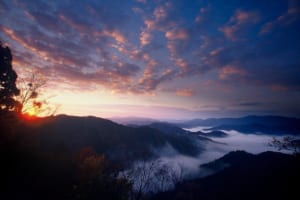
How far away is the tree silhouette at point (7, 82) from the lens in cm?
2991

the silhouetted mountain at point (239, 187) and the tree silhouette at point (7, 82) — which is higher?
Result: the tree silhouette at point (7, 82)

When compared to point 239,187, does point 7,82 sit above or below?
above

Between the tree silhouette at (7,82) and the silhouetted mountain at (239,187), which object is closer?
the tree silhouette at (7,82)

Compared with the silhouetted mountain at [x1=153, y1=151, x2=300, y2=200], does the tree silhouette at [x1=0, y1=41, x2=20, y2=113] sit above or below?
above

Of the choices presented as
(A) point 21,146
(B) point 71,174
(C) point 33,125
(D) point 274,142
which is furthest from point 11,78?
(D) point 274,142

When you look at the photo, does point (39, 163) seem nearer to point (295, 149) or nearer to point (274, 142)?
point (274, 142)

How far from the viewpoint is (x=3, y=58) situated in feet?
103

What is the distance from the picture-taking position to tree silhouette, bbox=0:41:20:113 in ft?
98.1

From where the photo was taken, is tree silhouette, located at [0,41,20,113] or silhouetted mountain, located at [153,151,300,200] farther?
silhouetted mountain, located at [153,151,300,200]

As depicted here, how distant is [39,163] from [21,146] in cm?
397

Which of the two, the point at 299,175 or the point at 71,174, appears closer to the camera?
the point at 299,175

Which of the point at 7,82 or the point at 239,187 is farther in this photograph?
the point at 239,187

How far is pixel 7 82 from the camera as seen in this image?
3095cm

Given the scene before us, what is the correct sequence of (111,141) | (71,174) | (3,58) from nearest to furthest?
(71,174)
(3,58)
(111,141)
